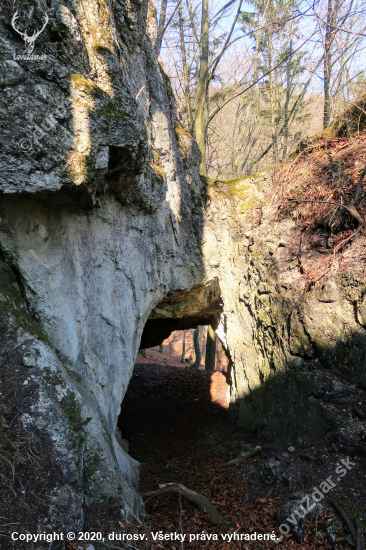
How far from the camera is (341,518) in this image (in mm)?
3854

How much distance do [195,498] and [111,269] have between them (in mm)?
3648

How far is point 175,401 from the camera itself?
9906 millimetres

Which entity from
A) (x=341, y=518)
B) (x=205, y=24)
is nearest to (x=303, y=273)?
(x=341, y=518)

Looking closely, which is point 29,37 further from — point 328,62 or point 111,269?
point 328,62

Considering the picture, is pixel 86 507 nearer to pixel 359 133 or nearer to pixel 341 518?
pixel 341 518

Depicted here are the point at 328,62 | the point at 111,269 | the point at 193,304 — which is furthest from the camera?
the point at 328,62

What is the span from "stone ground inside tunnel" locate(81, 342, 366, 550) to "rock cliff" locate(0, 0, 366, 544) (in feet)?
1.12

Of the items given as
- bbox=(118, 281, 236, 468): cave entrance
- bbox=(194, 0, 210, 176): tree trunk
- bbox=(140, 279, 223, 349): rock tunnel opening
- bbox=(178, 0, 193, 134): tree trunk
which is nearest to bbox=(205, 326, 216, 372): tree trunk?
bbox=(118, 281, 236, 468): cave entrance

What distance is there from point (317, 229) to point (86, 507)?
5.60m

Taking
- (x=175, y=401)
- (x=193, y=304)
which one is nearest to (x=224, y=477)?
(x=193, y=304)

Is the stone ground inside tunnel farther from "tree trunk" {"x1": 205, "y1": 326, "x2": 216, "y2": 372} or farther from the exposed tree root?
"tree trunk" {"x1": 205, "y1": 326, "x2": 216, "y2": 372}

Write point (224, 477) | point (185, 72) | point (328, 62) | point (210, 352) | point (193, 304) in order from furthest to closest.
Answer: point (210, 352) → point (185, 72) → point (328, 62) → point (193, 304) → point (224, 477)

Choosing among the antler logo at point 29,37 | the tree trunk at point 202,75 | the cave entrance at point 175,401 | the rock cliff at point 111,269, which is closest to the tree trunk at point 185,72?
the tree trunk at point 202,75

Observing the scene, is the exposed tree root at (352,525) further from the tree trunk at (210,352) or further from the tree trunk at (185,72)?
the tree trunk at (185,72)
